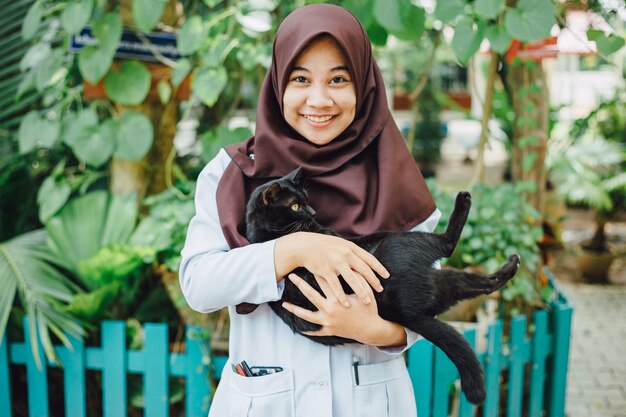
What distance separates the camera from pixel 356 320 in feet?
4.90

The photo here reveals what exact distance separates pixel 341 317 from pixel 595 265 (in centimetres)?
646

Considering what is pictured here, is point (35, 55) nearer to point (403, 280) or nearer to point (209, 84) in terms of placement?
point (209, 84)

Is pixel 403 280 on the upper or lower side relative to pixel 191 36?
lower

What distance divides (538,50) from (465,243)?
984 mm

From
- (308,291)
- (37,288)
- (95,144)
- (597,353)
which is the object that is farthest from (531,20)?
(597,353)

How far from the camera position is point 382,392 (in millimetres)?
1601

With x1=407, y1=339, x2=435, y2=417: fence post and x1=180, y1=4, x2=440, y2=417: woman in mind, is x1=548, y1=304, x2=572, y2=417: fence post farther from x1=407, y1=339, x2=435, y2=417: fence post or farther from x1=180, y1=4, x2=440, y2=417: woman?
x1=180, y1=4, x2=440, y2=417: woman

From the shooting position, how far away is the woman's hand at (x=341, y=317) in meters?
1.49

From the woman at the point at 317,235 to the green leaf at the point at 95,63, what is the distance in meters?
1.52

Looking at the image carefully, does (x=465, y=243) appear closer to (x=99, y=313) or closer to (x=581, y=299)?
(x=99, y=313)

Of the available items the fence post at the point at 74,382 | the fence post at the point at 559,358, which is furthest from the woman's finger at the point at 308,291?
the fence post at the point at 559,358

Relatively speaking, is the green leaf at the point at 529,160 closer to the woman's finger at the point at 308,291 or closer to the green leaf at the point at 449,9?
the green leaf at the point at 449,9

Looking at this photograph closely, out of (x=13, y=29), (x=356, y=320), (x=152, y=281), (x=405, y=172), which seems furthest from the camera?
(x=13, y=29)

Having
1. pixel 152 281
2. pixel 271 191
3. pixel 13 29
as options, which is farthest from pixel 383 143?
pixel 13 29
